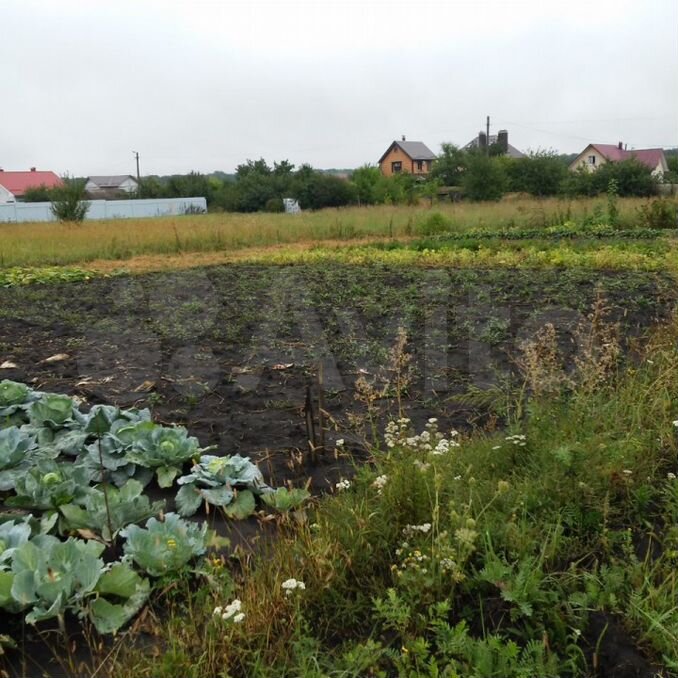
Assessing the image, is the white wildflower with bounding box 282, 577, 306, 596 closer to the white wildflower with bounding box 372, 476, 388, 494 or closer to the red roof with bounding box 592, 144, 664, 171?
the white wildflower with bounding box 372, 476, 388, 494

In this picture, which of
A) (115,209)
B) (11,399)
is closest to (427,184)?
(115,209)

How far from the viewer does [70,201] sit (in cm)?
1917

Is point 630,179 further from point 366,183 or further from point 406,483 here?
point 406,483

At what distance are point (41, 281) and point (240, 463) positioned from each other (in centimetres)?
764

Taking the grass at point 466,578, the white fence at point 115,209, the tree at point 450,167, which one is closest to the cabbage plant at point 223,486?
the grass at point 466,578

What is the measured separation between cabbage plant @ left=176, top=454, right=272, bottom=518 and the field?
55 millimetres

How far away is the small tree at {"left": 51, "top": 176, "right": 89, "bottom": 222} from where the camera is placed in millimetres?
19156

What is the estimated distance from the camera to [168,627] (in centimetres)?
165

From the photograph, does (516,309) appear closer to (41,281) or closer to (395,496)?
(395,496)

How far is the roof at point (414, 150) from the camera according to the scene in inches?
2431

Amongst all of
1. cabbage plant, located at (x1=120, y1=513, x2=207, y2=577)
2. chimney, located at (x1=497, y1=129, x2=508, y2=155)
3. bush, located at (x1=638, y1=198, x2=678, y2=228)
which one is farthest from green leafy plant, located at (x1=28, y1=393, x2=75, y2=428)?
chimney, located at (x1=497, y1=129, x2=508, y2=155)

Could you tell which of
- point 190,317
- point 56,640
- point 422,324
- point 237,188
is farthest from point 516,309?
point 237,188

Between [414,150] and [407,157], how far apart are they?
158cm

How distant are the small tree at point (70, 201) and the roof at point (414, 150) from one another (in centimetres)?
4644
